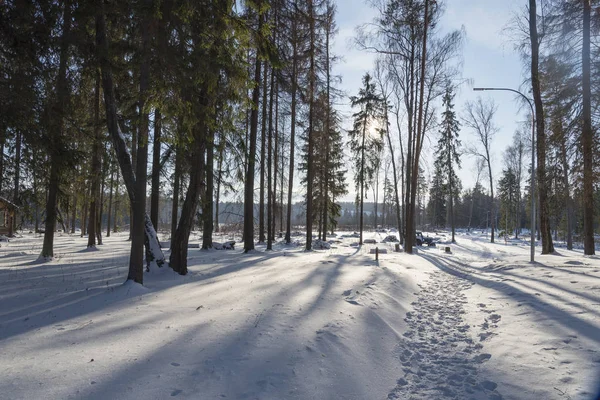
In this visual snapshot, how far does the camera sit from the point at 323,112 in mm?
18141

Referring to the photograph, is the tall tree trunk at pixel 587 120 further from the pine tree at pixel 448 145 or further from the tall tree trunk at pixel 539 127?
the pine tree at pixel 448 145

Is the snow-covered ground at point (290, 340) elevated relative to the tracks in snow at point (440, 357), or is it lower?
elevated

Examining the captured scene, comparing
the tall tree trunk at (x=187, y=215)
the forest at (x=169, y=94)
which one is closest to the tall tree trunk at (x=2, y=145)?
the forest at (x=169, y=94)

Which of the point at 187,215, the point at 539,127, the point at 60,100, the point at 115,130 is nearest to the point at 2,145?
the point at 60,100

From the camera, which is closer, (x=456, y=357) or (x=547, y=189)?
(x=456, y=357)

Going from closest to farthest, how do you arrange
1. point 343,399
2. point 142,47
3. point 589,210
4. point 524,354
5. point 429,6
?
point 343,399 → point 524,354 → point 142,47 → point 589,210 → point 429,6

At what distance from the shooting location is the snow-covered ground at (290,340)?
10.9ft

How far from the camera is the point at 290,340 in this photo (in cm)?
447

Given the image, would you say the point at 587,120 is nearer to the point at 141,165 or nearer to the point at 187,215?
the point at 187,215

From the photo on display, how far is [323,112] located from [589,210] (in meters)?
12.3

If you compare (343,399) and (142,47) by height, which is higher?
(142,47)

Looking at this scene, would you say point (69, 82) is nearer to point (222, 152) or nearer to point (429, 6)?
point (222, 152)

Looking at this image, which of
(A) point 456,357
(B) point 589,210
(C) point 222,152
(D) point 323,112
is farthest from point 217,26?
(B) point 589,210

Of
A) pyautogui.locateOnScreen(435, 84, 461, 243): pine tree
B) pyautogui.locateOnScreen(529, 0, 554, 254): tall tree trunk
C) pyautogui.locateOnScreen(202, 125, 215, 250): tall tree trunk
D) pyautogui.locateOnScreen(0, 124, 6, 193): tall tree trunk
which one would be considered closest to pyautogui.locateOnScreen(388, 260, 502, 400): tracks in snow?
pyautogui.locateOnScreen(202, 125, 215, 250): tall tree trunk
